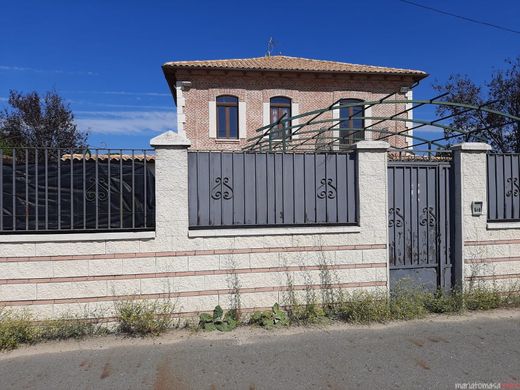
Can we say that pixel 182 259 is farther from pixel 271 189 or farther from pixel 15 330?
pixel 15 330

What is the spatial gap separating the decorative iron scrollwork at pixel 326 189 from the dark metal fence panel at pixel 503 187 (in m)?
2.46

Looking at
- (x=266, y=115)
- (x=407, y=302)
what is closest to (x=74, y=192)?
(x=407, y=302)

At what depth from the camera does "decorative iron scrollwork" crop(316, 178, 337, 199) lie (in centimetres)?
505

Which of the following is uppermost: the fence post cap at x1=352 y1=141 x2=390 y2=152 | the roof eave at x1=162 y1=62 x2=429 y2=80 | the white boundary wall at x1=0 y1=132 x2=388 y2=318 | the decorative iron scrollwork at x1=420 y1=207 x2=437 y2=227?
the roof eave at x1=162 y1=62 x2=429 y2=80

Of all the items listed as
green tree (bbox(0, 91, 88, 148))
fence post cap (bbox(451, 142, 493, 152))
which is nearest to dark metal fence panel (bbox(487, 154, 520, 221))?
fence post cap (bbox(451, 142, 493, 152))

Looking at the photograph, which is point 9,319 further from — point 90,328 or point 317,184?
point 317,184

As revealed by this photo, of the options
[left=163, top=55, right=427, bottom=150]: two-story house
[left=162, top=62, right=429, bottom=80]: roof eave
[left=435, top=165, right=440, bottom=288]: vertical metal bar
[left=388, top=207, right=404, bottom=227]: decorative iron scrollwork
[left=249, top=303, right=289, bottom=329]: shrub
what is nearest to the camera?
A: [left=249, top=303, right=289, bottom=329]: shrub

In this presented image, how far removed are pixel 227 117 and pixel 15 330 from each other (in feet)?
46.9

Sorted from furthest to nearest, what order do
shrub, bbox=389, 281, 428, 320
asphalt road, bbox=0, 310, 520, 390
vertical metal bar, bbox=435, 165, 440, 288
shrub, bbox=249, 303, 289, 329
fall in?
1. vertical metal bar, bbox=435, 165, 440, 288
2. shrub, bbox=389, 281, 428, 320
3. shrub, bbox=249, 303, 289, 329
4. asphalt road, bbox=0, 310, 520, 390

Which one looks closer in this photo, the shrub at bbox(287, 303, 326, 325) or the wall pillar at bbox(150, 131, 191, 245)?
the wall pillar at bbox(150, 131, 191, 245)

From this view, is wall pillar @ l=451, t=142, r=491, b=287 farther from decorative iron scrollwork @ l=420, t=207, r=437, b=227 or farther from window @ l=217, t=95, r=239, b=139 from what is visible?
window @ l=217, t=95, r=239, b=139

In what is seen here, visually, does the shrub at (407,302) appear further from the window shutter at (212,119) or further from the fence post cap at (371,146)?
the window shutter at (212,119)

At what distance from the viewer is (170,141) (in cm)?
462

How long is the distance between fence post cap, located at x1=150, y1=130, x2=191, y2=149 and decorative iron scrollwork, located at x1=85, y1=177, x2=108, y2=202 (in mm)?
781
